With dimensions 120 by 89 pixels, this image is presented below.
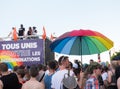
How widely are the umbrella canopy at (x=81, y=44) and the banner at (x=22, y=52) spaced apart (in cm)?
663

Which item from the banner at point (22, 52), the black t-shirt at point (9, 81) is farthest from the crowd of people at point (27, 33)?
the black t-shirt at point (9, 81)

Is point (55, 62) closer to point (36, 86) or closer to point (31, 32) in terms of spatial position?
point (36, 86)

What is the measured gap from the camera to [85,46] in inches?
Result: 442

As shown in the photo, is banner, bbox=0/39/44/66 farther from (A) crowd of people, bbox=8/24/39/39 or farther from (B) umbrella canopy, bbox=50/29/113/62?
(B) umbrella canopy, bbox=50/29/113/62

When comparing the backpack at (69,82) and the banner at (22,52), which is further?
the banner at (22,52)

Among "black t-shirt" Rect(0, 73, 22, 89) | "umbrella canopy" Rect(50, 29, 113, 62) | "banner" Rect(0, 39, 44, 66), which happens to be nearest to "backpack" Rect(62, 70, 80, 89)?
"black t-shirt" Rect(0, 73, 22, 89)

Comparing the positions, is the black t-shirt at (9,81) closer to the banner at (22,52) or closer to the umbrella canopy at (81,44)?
the umbrella canopy at (81,44)

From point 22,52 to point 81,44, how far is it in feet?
24.9

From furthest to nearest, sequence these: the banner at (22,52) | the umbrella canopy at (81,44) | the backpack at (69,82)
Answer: the banner at (22,52), the umbrella canopy at (81,44), the backpack at (69,82)

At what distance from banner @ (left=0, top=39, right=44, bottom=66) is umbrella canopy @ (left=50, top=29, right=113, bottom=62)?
663cm

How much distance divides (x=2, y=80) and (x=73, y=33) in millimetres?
2765

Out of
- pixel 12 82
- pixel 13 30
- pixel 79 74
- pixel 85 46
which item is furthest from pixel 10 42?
pixel 12 82

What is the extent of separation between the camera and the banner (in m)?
17.9

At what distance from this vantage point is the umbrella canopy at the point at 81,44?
10766mm
